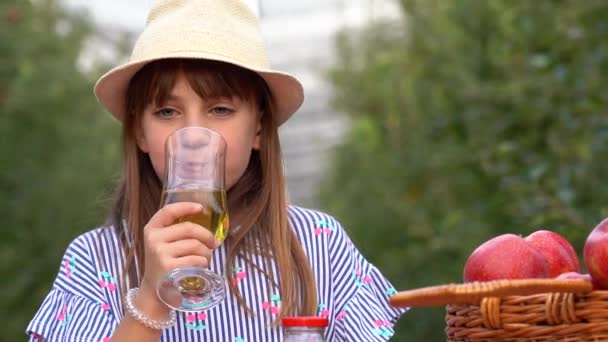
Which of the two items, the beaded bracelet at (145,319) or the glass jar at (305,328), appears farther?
the beaded bracelet at (145,319)

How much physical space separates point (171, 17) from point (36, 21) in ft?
17.4

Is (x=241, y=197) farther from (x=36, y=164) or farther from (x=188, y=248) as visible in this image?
(x=36, y=164)

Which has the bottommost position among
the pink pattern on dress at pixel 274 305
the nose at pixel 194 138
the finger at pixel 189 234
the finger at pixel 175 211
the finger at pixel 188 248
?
the pink pattern on dress at pixel 274 305

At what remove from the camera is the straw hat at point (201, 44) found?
270 centimetres

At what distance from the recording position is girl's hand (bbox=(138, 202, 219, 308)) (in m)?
2.28

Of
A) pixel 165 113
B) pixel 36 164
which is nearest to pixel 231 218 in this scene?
pixel 165 113

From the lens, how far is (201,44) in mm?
2699

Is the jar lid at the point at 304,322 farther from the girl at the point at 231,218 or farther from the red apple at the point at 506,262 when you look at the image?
the girl at the point at 231,218

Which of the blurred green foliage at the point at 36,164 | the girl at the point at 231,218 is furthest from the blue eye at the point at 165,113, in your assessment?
the blurred green foliage at the point at 36,164

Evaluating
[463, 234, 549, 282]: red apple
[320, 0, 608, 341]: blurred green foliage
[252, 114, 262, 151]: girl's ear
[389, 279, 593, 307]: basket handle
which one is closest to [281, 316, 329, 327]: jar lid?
[389, 279, 593, 307]: basket handle

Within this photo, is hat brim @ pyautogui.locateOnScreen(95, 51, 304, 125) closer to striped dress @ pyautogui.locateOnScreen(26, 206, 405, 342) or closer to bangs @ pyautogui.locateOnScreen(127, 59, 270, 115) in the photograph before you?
bangs @ pyautogui.locateOnScreen(127, 59, 270, 115)

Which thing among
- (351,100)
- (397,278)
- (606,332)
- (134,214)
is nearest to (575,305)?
(606,332)

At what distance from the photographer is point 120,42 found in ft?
28.9

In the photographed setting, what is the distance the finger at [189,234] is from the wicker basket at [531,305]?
387mm
